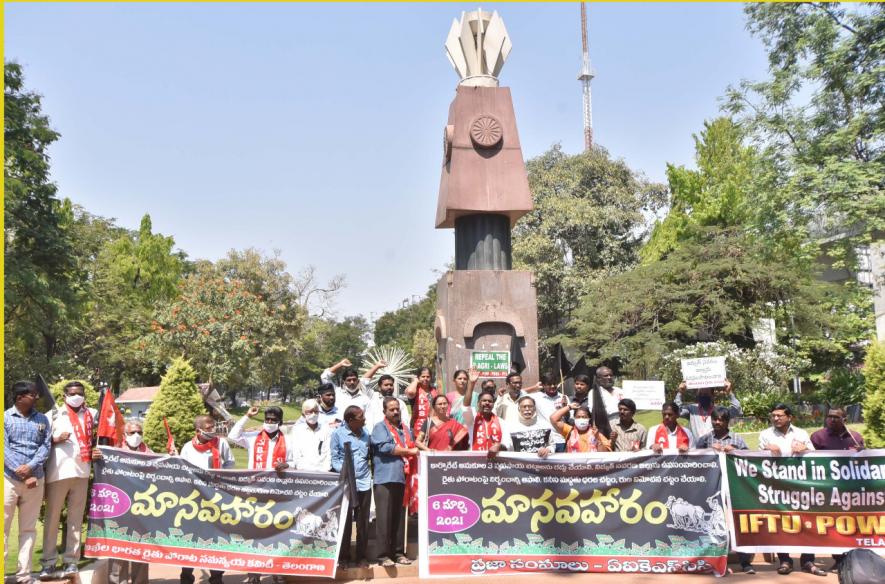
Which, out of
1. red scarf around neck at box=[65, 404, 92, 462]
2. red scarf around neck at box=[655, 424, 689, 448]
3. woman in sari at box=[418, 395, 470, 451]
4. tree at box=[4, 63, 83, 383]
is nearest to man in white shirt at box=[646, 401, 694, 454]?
red scarf around neck at box=[655, 424, 689, 448]

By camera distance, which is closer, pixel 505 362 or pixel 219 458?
pixel 219 458

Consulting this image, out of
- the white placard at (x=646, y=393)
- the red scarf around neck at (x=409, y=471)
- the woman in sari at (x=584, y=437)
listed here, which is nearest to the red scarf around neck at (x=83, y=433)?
the red scarf around neck at (x=409, y=471)

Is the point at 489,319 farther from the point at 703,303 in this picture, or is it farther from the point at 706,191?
the point at 706,191

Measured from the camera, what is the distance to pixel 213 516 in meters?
6.85

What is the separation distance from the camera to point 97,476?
690 centimetres

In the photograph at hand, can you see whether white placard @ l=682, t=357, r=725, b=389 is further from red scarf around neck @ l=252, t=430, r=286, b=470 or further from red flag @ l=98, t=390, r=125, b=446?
red flag @ l=98, t=390, r=125, b=446

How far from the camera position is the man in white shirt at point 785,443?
7.05 meters

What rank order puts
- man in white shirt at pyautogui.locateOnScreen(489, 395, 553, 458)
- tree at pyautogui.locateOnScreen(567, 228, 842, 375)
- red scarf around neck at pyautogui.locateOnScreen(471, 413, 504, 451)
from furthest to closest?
tree at pyautogui.locateOnScreen(567, 228, 842, 375) < man in white shirt at pyautogui.locateOnScreen(489, 395, 553, 458) < red scarf around neck at pyautogui.locateOnScreen(471, 413, 504, 451)

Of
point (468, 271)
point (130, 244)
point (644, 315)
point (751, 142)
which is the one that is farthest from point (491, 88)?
point (130, 244)

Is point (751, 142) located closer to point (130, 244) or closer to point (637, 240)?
point (637, 240)

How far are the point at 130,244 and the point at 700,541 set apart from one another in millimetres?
48774

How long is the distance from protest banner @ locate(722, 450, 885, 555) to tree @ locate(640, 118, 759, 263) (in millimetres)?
26763

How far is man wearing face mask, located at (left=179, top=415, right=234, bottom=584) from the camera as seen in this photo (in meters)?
7.01

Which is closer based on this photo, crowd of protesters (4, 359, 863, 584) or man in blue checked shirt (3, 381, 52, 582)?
man in blue checked shirt (3, 381, 52, 582)
